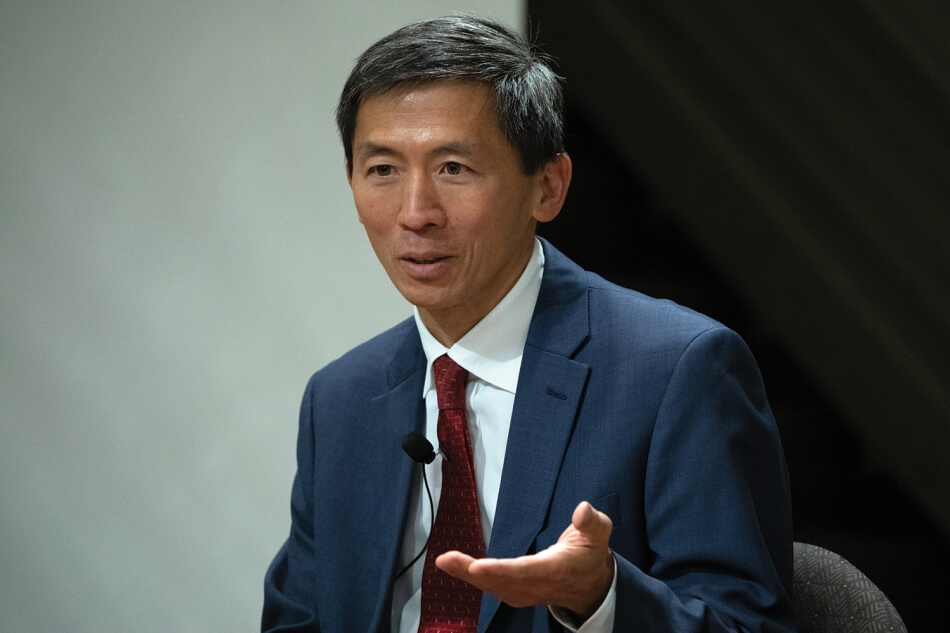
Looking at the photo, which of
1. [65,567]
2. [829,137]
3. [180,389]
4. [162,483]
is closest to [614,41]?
[829,137]

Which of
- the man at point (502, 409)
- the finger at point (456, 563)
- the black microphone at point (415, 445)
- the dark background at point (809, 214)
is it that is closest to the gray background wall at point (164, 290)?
the dark background at point (809, 214)

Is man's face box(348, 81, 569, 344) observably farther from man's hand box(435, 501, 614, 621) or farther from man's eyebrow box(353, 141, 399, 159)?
man's hand box(435, 501, 614, 621)

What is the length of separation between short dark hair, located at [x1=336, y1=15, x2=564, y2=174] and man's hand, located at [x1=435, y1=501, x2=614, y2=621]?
2.28ft

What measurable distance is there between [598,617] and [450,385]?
53 cm

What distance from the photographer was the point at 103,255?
2795 millimetres

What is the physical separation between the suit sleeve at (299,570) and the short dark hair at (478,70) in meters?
0.59

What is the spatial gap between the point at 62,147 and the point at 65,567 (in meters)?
1.15

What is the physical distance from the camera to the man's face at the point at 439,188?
5.20 ft

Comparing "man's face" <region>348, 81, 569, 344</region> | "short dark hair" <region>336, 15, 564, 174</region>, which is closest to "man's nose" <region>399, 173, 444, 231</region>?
"man's face" <region>348, 81, 569, 344</region>

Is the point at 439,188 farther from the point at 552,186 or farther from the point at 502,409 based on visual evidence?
the point at 502,409

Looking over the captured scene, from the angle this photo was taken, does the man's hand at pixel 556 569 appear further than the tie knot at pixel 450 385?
No

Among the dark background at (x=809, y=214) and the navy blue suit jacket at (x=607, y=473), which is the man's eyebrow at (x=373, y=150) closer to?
the navy blue suit jacket at (x=607, y=473)

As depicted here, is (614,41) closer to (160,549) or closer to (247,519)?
(247,519)

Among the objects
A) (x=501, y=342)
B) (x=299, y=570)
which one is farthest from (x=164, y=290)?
(x=501, y=342)
